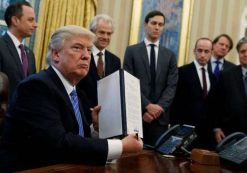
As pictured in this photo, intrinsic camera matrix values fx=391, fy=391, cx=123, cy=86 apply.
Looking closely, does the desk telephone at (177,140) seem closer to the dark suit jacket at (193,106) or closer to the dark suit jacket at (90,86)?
the dark suit jacket at (90,86)

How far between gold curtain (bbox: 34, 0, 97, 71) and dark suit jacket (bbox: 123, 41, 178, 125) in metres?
1.26

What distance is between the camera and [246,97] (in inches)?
147

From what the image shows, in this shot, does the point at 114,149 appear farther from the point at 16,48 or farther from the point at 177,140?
the point at 16,48

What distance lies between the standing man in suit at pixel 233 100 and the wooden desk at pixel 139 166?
1.66 m

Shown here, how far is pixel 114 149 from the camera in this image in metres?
1.78

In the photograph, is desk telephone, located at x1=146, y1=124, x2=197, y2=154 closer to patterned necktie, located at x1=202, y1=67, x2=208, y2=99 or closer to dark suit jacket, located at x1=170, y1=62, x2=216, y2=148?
dark suit jacket, located at x1=170, y1=62, x2=216, y2=148

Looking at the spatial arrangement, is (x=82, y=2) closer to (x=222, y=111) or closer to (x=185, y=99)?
(x=185, y=99)

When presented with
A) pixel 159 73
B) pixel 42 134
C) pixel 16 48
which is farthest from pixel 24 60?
pixel 42 134

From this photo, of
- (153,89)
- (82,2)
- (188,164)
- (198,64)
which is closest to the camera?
(188,164)

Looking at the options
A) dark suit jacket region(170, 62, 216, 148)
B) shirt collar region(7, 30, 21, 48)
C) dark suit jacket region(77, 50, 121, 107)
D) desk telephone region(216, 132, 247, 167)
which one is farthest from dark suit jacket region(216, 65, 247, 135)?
shirt collar region(7, 30, 21, 48)

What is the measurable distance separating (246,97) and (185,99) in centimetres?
75

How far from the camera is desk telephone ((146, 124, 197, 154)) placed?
2.32 metres

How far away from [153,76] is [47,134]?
246 centimetres

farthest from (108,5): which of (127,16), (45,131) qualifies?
(45,131)
